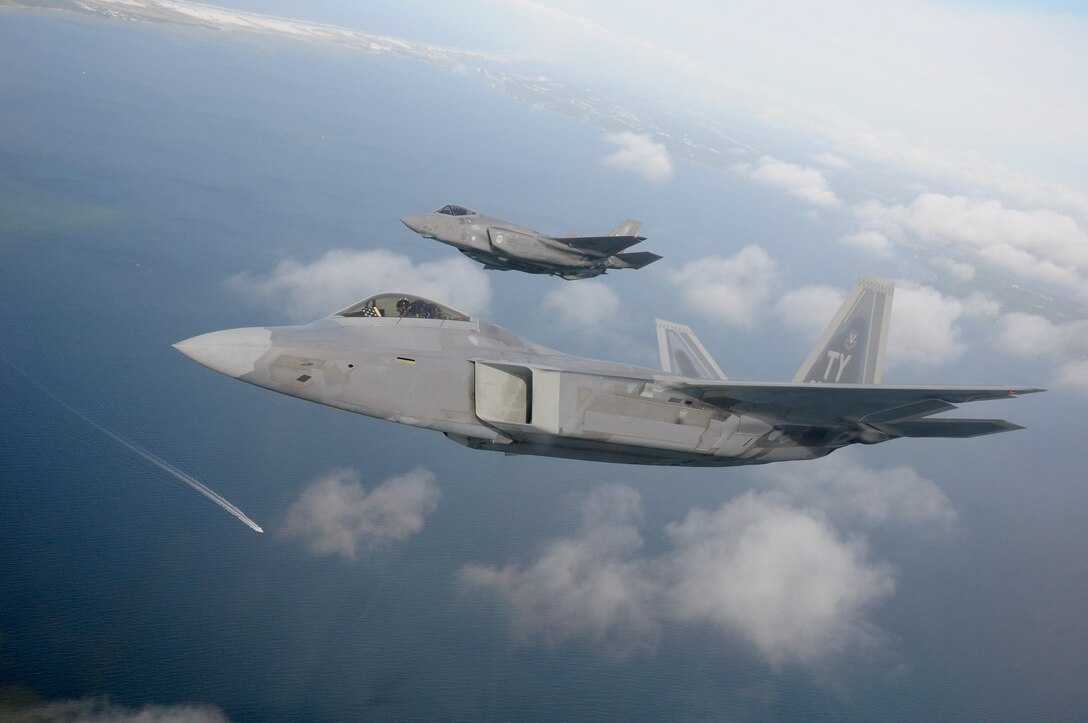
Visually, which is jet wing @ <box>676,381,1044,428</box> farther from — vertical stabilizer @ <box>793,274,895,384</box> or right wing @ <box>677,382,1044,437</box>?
vertical stabilizer @ <box>793,274,895,384</box>

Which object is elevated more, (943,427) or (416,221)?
(416,221)

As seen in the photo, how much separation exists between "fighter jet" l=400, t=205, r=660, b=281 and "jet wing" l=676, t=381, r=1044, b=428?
1790 cm

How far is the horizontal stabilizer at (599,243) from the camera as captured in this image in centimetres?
2798

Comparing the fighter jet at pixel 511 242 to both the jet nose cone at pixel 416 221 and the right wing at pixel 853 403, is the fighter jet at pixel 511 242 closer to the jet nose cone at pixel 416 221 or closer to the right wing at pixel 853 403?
the jet nose cone at pixel 416 221

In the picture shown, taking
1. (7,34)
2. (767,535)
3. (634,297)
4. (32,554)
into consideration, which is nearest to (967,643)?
(767,535)

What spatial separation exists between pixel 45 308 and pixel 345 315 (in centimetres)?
8299

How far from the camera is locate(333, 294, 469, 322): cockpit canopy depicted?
33.7 ft

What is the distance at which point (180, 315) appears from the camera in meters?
74.4

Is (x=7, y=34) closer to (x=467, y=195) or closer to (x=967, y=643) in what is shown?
(x=467, y=195)

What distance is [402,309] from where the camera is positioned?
10.6 metres

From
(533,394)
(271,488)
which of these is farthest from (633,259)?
(271,488)

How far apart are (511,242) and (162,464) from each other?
5378cm

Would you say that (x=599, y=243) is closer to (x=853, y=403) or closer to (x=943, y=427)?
(x=943, y=427)

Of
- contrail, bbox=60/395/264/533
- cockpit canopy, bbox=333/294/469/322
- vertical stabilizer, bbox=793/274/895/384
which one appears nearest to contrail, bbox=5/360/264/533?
contrail, bbox=60/395/264/533
